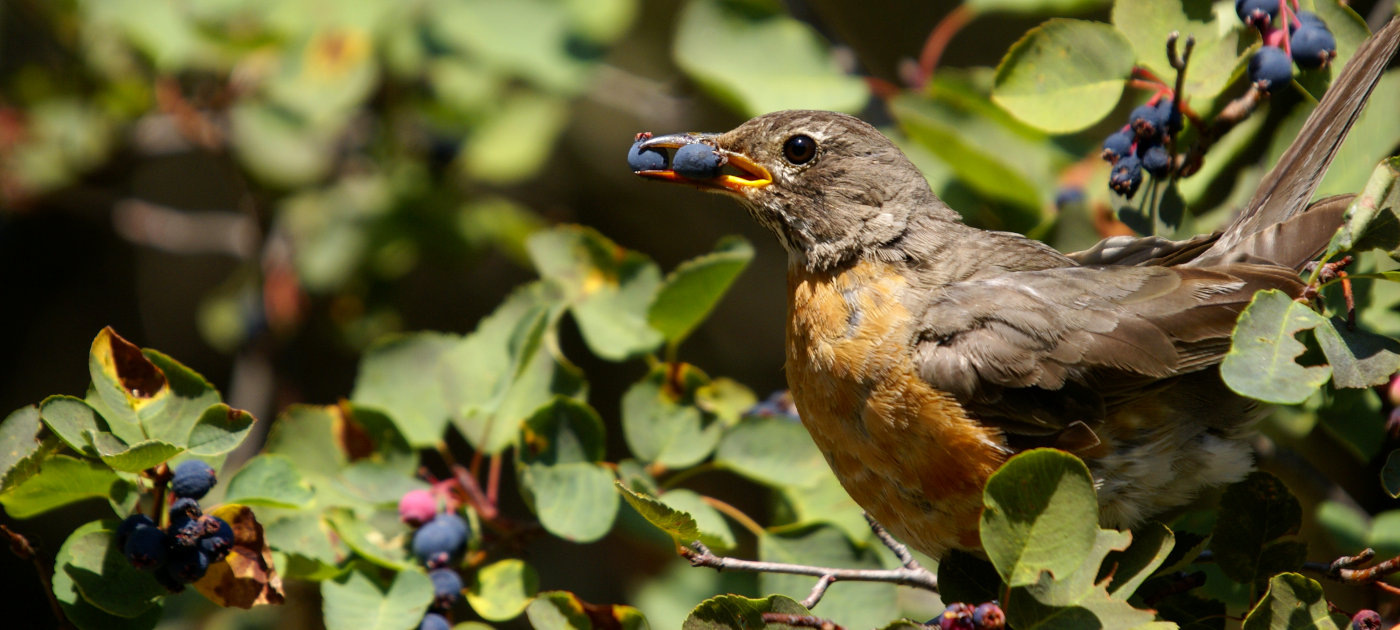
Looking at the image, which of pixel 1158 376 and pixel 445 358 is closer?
pixel 1158 376

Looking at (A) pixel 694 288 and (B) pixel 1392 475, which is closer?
(B) pixel 1392 475

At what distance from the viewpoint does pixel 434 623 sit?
2.41m

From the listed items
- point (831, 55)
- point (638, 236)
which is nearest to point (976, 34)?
point (831, 55)

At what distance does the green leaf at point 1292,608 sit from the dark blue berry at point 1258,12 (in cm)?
118

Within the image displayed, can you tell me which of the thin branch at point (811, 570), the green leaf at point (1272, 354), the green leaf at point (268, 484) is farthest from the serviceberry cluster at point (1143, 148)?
the green leaf at point (268, 484)

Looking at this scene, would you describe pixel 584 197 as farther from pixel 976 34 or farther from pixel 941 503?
pixel 941 503

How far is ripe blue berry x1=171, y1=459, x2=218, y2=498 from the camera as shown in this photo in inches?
83.8

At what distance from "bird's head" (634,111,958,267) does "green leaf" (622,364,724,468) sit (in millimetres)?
469

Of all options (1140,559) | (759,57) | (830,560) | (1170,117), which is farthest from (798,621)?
(759,57)

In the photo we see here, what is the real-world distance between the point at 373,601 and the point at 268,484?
0.35 meters

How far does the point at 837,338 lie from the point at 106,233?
511 centimetres

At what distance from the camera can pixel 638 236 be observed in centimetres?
635

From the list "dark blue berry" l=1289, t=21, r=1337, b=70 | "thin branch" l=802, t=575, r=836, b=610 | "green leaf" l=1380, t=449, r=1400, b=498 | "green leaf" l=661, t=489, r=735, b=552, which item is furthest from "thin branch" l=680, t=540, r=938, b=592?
"dark blue berry" l=1289, t=21, r=1337, b=70

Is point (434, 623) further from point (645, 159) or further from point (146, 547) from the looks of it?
point (645, 159)
